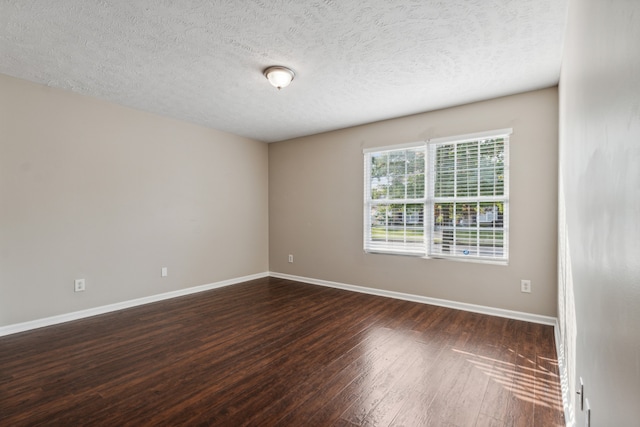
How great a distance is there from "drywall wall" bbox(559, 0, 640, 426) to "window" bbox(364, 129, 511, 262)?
2.40 meters

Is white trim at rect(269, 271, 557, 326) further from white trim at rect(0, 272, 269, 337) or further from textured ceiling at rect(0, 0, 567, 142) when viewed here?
textured ceiling at rect(0, 0, 567, 142)

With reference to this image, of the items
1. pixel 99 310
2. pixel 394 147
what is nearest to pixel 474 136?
pixel 394 147

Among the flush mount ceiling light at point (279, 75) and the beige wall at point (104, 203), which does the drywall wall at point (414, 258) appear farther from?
the flush mount ceiling light at point (279, 75)

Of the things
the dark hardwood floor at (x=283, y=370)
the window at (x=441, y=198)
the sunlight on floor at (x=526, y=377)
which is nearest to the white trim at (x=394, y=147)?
the window at (x=441, y=198)

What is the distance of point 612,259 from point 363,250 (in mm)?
3961

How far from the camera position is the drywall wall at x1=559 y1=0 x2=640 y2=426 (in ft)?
2.25

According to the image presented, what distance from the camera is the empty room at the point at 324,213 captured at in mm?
1679

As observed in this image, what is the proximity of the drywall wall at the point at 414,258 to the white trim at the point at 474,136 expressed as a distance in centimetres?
6

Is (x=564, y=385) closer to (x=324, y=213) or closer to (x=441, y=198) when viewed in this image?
(x=441, y=198)

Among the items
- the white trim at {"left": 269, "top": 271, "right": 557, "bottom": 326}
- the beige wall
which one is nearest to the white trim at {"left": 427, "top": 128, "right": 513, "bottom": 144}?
the white trim at {"left": 269, "top": 271, "right": 557, "bottom": 326}

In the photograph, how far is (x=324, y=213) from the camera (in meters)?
5.25

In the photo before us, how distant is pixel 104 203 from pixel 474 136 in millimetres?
4631

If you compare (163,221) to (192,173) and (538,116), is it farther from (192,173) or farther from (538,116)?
(538,116)

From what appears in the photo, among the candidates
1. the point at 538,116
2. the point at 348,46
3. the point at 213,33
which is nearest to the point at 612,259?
the point at 348,46
